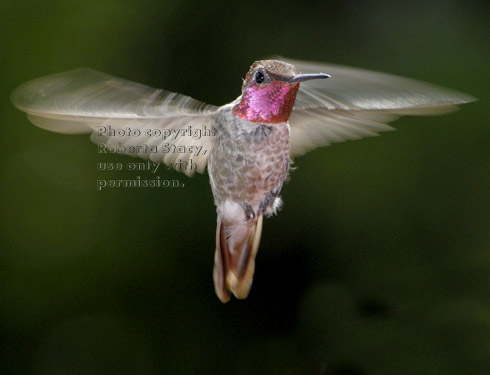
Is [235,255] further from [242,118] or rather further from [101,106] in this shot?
[101,106]

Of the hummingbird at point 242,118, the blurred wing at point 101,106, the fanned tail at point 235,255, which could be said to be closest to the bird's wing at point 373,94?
the hummingbird at point 242,118

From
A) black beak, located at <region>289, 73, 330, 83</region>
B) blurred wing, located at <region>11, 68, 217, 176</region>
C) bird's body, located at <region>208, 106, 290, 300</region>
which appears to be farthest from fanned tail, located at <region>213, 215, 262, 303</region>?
black beak, located at <region>289, 73, 330, 83</region>

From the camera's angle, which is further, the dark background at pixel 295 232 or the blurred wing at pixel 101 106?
the dark background at pixel 295 232

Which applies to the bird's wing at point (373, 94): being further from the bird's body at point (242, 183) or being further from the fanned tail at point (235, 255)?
the fanned tail at point (235, 255)

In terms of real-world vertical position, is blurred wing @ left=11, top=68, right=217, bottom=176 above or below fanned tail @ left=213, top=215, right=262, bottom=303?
above

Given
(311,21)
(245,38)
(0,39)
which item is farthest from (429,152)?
(0,39)

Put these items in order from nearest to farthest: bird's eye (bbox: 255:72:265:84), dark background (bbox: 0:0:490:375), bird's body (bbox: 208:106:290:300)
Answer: bird's eye (bbox: 255:72:265:84) < bird's body (bbox: 208:106:290:300) < dark background (bbox: 0:0:490:375)

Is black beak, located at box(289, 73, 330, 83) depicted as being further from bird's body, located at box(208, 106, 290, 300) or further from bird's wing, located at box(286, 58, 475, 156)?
bird's body, located at box(208, 106, 290, 300)

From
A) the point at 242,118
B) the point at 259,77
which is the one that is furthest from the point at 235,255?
the point at 259,77
